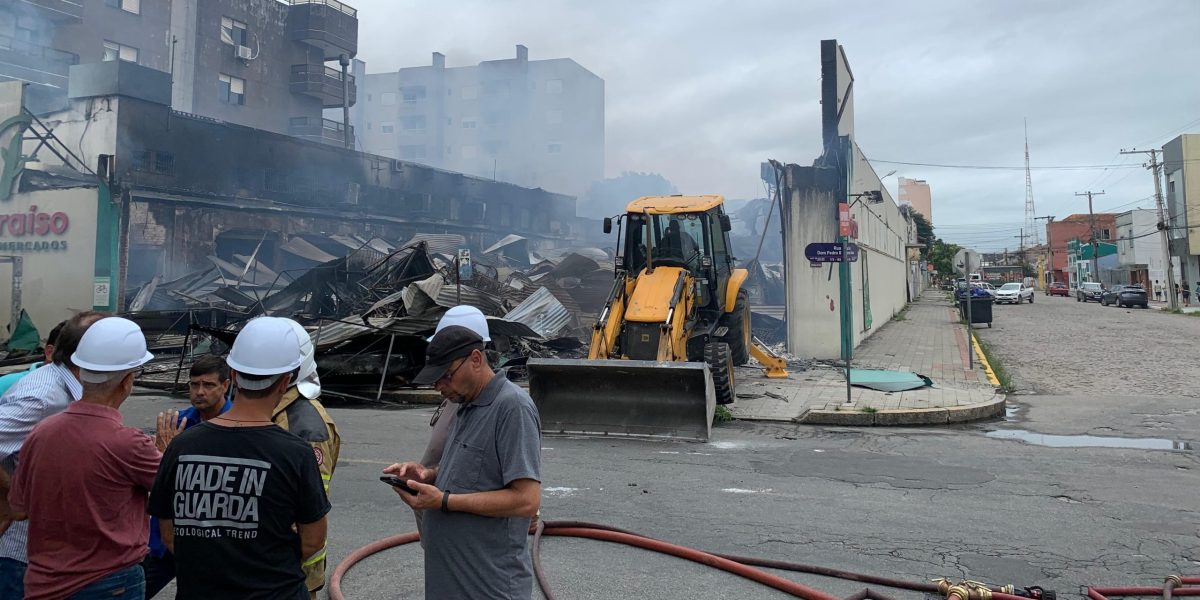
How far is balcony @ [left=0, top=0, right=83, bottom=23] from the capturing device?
2925cm

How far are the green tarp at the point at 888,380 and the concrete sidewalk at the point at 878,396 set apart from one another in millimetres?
212

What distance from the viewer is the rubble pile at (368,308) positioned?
12.0 meters

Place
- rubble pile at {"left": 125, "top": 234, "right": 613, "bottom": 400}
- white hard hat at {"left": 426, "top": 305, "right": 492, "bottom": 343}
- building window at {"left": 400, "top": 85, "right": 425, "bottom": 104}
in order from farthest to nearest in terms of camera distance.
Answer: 1. building window at {"left": 400, "top": 85, "right": 425, "bottom": 104}
2. rubble pile at {"left": 125, "top": 234, "right": 613, "bottom": 400}
3. white hard hat at {"left": 426, "top": 305, "right": 492, "bottom": 343}

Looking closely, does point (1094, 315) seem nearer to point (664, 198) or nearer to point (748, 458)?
point (664, 198)

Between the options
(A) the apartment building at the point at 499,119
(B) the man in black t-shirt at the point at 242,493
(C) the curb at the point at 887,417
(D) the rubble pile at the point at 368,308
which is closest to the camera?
(B) the man in black t-shirt at the point at 242,493

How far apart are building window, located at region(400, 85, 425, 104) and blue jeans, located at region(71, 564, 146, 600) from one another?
71.5 meters

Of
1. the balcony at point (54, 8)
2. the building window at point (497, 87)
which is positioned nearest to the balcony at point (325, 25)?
the balcony at point (54, 8)

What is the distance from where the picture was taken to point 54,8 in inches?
1180

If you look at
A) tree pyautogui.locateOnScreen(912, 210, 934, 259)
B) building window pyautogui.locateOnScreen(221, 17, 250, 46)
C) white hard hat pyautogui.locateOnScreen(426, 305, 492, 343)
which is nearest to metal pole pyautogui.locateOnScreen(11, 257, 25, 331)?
building window pyautogui.locateOnScreen(221, 17, 250, 46)

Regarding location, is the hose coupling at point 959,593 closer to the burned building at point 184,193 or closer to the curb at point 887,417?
the curb at point 887,417

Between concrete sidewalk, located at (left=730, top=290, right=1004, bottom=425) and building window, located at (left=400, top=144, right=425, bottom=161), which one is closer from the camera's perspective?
concrete sidewalk, located at (left=730, top=290, right=1004, bottom=425)

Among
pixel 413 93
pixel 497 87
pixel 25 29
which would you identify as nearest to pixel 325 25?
pixel 25 29

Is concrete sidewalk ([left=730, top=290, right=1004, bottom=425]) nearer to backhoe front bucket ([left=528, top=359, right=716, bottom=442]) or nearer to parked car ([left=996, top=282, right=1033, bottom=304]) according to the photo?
backhoe front bucket ([left=528, top=359, right=716, bottom=442])

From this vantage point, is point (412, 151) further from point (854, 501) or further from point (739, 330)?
point (854, 501)
